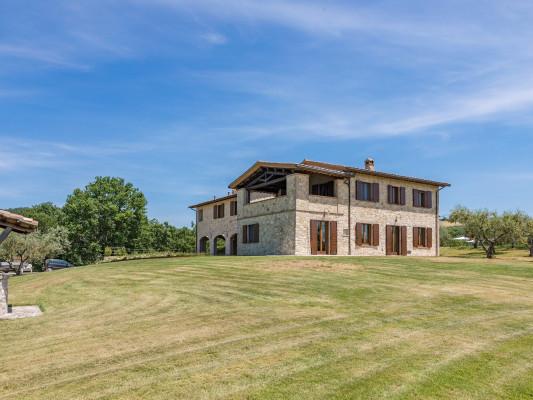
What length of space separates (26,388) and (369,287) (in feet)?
A: 33.7

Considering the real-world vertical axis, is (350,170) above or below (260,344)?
above

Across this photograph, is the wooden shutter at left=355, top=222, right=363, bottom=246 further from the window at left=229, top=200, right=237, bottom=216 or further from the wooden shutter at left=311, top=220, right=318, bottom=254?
the window at left=229, top=200, right=237, bottom=216

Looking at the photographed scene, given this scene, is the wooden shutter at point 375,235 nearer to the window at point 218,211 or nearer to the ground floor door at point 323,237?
the ground floor door at point 323,237

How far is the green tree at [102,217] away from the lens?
54906 mm

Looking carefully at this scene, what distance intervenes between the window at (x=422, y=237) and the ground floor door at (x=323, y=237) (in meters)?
8.04

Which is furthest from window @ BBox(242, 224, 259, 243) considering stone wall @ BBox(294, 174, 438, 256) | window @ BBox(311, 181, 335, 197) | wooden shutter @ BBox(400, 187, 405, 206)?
wooden shutter @ BBox(400, 187, 405, 206)

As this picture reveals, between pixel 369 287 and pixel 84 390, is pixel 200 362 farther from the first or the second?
pixel 369 287

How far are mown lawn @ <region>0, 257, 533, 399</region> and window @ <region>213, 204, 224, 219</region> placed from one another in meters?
26.0

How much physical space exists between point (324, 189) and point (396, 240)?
671 centimetres

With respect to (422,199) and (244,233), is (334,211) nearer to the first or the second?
(244,233)

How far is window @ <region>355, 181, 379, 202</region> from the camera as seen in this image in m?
31.8

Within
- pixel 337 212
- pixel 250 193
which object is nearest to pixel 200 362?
pixel 337 212

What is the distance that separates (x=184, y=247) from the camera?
214 ft

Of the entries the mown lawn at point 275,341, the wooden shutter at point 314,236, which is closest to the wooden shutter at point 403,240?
the wooden shutter at point 314,236
